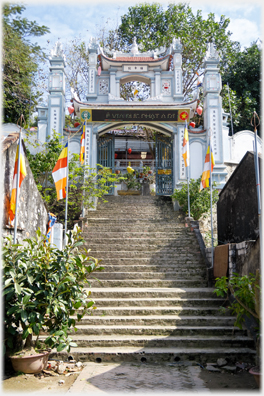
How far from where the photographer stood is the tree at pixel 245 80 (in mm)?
18375

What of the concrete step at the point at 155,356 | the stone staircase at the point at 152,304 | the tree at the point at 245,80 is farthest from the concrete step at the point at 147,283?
the tree at the point at 245,80

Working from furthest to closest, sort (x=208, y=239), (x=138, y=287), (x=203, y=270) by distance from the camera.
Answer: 1. (x=208, y=239)
2. (x=203, y=270)
3. (x=138, y=287)

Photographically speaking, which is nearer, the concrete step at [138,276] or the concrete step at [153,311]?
the concrete step at [153,311]

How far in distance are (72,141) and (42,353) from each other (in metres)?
9.29

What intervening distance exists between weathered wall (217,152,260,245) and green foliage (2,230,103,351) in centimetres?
308

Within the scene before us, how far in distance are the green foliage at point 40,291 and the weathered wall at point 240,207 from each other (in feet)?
10.1

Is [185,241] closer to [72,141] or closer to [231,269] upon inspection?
[231,269]

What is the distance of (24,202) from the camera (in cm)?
Result: 603

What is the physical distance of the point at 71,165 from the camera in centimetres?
1047

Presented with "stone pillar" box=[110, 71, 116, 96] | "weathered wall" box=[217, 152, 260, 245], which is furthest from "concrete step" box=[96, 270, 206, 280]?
"stone pillar" box=[110, 71, 116, 96]

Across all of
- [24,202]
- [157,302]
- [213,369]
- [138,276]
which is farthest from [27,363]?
[138,276]

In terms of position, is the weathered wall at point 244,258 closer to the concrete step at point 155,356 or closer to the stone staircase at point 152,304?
the stone staircase at point 152,304

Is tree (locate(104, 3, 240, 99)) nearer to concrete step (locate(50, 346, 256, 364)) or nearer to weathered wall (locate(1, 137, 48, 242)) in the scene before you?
weathered wall (locate(1, 137, 48, 242))

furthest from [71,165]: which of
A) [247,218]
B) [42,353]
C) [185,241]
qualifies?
[42,353]
